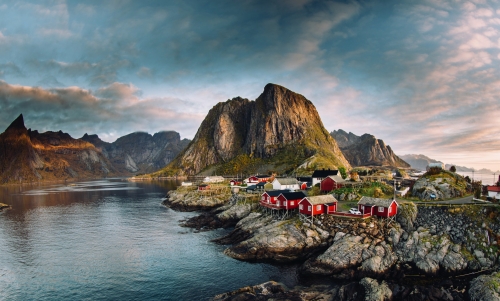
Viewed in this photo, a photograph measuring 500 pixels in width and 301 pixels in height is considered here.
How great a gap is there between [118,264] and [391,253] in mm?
45494

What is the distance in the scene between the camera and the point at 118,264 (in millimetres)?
49625

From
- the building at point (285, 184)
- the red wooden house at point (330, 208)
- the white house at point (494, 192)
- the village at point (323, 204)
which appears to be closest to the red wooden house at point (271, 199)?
the village at point (323, 204)

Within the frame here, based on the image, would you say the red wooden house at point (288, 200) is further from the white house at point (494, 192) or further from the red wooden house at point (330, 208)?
the white house at point (494, 192)

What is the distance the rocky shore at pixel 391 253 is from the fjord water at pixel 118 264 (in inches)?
177

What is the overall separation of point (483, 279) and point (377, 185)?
141 feet

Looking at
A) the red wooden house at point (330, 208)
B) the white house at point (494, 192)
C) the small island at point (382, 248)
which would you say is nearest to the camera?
the small island at point (382, 248)

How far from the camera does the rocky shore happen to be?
3541 centimetres

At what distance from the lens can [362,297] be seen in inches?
1325

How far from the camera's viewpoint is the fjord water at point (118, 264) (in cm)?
3953

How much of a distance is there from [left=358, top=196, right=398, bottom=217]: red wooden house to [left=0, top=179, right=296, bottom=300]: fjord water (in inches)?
786

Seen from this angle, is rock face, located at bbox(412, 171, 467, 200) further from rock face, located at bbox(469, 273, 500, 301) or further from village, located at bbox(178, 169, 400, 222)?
rock face, located at bbox(469, 273, 500, 301)

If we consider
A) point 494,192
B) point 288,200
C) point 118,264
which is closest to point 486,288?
point 494,192

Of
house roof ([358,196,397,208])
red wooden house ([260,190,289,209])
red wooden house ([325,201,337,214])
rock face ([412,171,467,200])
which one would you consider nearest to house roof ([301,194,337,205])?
red wooden house ([325,201,337,214])

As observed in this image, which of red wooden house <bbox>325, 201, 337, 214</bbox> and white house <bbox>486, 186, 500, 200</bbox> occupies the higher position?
white house <bbox>486, 186, 500, 200</bbox>
